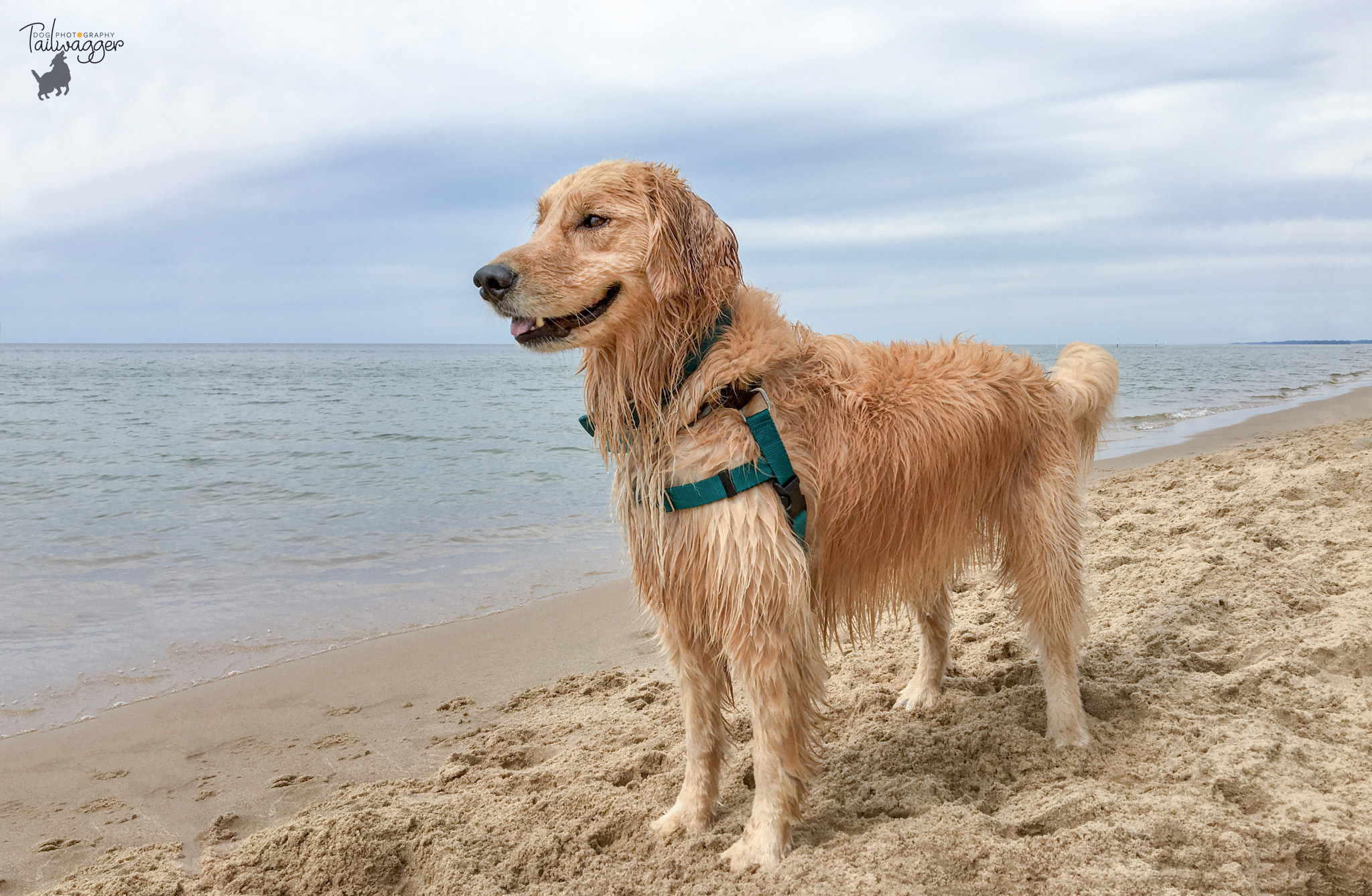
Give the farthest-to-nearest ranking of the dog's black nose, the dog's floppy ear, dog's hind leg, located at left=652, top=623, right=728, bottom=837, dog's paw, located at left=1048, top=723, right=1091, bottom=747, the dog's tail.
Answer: the dog's tail → dog's paw, located at left=1048, top=723, right=1091, bottom=747 → dog's hind leg, located at left=652, top=623, right=728, bottom=837 → the dog's floppy ear → the dog's black nose

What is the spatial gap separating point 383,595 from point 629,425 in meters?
4.27

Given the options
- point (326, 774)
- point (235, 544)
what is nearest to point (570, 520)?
point (235, 544)

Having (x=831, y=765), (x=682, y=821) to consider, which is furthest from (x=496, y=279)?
(x=831, y=765)

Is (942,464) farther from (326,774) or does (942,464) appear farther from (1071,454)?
(326,774)

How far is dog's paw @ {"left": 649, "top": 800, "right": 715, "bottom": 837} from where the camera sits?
111 inches

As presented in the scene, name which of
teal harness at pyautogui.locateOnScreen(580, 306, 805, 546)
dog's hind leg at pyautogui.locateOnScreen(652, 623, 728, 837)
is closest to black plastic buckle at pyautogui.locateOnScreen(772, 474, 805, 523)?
teal harness at pyautogui.locateOnScreen(580, 306, 805, 546)

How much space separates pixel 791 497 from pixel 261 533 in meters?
7.10

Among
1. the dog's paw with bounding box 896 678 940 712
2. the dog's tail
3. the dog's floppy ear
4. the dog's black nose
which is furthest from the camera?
the dog's paw with bounding box 896 678 940 712

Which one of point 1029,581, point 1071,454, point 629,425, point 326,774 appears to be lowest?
point 326,774

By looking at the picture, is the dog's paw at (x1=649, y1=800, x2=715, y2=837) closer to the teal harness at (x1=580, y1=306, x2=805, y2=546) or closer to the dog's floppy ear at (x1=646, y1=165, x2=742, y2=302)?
the teal harness at (x1=580, y1=306, x2=805, y2=546)

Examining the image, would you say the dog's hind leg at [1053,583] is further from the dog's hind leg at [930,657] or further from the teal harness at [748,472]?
the teal harness at [748,472]

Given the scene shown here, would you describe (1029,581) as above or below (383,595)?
above

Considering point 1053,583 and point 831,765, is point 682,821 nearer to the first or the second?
point 831,765

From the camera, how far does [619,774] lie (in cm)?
324
